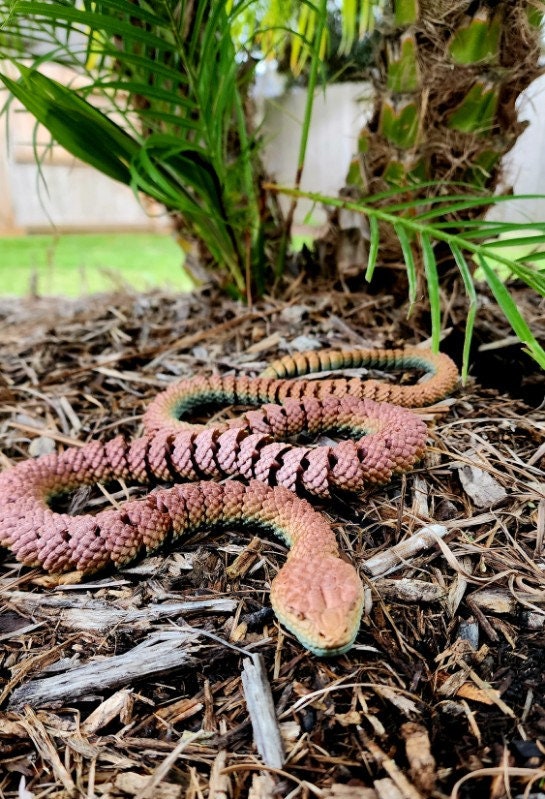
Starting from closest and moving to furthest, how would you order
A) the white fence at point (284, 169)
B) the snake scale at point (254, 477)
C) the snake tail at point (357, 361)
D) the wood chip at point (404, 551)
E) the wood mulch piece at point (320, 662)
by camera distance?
1. the wood mulch piece at point (320, 662)
2. the snake scale at point (254, 477)
3. the wood chip at point (404, 551)
4. the snake tail at point (357, 361)
5. the white fence at point (284, 169)

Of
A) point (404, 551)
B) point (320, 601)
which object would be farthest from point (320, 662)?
point (404, 551)

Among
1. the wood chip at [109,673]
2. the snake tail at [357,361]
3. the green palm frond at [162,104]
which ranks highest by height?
the green palm frond at [162,104]

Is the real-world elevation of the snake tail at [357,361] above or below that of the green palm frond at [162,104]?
below

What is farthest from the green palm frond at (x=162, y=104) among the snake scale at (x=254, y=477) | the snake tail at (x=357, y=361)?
the snake scale at (x=254, y=477)

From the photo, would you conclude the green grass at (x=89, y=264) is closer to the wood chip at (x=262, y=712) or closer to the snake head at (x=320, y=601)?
the snake head at (x=320, y=601)

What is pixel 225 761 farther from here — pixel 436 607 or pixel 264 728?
pixel 436 607

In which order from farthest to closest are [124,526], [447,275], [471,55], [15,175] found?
[15,175] < [447,275] < [471,55] < [124,526]

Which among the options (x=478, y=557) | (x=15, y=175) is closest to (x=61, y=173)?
(x=15, y=175)
